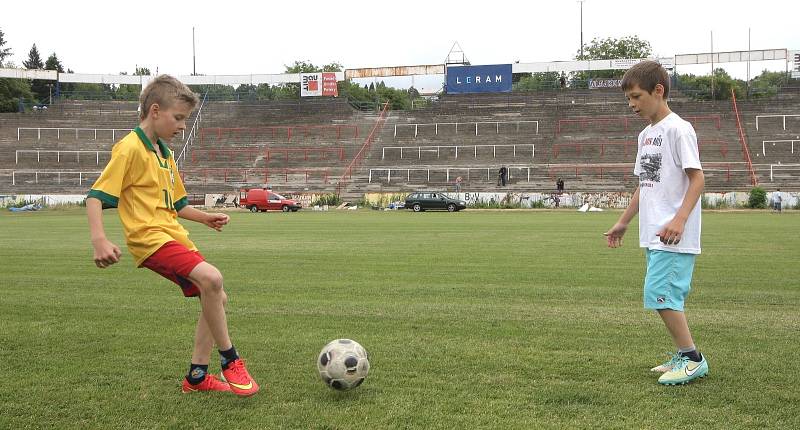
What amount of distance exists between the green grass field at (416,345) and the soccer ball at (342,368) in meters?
0.08

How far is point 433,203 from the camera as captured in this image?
42.8 metres

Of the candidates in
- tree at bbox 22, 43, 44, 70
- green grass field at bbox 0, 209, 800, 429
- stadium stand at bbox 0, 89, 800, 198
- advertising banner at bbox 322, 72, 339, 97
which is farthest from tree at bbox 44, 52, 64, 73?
green grass field at bbox 0, 209, 800, 429

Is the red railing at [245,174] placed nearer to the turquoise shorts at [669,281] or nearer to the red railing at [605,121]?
the red railing at [605,121]

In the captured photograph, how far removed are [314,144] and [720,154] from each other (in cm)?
3005

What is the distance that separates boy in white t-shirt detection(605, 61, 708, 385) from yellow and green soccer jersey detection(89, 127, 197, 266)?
3.10 meters

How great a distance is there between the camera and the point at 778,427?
12.6 feet

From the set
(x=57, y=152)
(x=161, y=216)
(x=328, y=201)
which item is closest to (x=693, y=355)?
(x=161, y=216)

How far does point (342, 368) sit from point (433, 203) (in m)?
38.4

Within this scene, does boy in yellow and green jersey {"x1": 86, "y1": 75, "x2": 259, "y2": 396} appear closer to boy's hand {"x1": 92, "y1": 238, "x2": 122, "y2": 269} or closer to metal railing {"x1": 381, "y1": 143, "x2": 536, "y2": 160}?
boy's hand {"x1": 92, "y1": 238, "x2": 122, "y2": 269}

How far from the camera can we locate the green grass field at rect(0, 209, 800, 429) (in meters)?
4.15

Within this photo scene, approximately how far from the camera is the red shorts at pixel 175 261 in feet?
14.5

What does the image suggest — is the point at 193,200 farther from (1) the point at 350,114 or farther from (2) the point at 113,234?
(2) the point at 113,234

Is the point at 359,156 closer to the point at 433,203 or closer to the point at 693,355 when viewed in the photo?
the point at 433,203

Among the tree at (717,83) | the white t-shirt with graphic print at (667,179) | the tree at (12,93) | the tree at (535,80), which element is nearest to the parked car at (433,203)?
the tree at (535,80)
